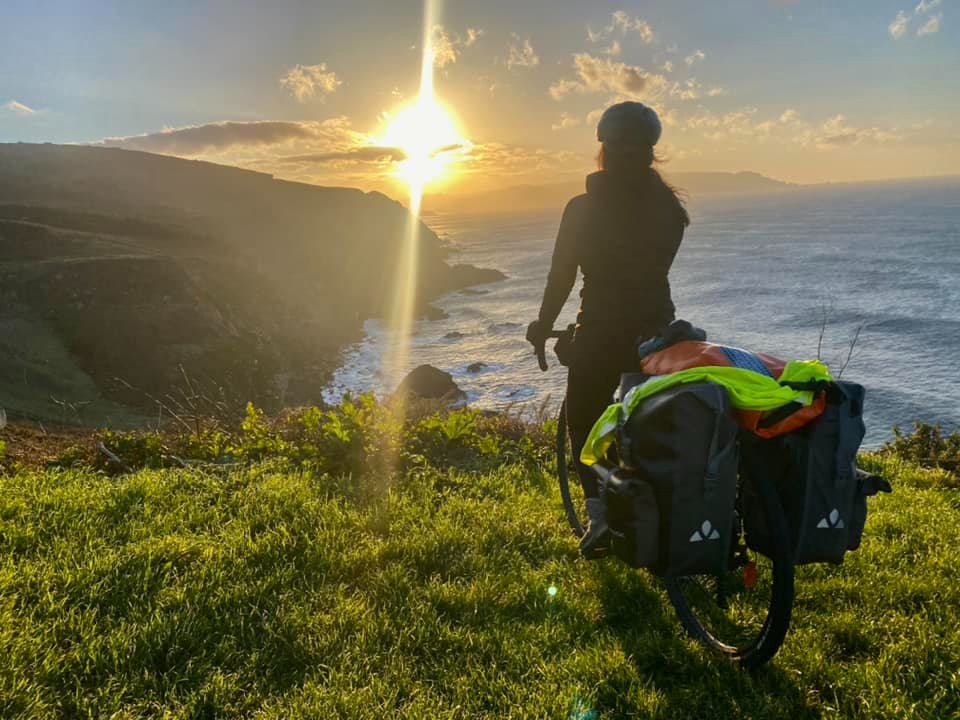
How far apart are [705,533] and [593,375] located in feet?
5.59

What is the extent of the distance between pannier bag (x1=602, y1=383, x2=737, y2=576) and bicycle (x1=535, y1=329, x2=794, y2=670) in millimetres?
210

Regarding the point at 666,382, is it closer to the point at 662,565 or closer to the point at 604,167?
the point at 662,565

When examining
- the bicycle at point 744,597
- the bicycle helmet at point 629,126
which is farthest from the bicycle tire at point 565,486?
the bicycle helmet at point 629,126

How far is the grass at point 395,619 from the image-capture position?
2887 mm

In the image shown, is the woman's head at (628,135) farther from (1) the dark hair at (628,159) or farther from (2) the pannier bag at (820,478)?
(2) the pannier bag at (820,478)

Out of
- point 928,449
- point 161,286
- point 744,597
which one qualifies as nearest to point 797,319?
point 928,449

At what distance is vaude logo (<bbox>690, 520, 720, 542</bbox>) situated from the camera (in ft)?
8.82

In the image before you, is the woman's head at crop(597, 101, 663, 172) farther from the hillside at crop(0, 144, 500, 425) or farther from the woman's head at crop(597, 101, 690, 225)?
the hillside at crop(0, 144, 500, 425)

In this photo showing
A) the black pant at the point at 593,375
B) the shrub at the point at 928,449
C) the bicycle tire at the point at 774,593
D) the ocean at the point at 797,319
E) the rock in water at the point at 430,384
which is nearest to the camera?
the bicycle tire at the point at 774,593

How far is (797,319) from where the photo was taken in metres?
57.1

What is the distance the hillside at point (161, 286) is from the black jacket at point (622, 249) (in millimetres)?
7027

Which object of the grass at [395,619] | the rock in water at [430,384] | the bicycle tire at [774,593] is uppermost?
the bicycle tire at [774,593]

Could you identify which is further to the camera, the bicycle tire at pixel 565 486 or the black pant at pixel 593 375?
the bicycle tire at pixel 565 486

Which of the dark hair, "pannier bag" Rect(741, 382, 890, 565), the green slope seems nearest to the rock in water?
the green slope
